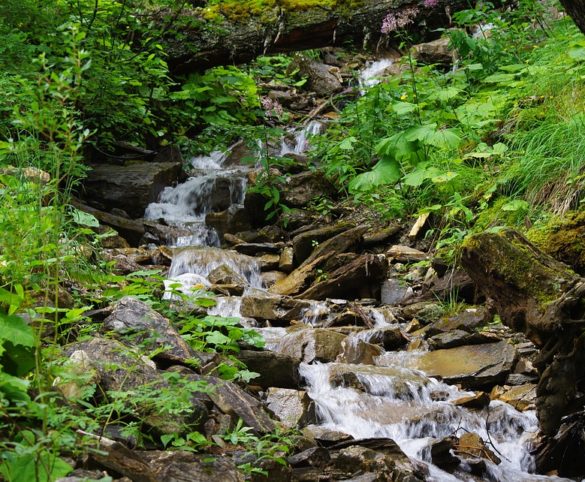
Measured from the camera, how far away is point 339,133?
1106cm

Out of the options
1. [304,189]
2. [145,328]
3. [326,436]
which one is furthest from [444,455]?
[304,189]

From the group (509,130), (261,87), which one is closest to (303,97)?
(261,87)

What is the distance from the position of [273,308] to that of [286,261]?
5.39ft

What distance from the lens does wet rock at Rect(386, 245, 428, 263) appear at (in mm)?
7988

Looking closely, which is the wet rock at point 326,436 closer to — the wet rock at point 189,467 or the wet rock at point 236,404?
the wet rock at point 236,404

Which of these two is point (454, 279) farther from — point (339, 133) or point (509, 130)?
point (339, 133)

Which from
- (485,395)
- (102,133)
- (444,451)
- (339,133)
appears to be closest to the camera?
(444,451)

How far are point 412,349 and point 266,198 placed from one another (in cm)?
453

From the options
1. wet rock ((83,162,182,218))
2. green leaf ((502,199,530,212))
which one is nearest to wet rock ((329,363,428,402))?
green leaf ((502,199,530,212))

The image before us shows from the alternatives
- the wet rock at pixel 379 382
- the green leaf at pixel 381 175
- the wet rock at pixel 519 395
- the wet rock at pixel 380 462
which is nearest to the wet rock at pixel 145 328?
the wet rock at pixel 380 462

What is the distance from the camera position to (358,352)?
5902 mm

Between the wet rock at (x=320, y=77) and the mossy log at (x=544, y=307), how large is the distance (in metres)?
11.4

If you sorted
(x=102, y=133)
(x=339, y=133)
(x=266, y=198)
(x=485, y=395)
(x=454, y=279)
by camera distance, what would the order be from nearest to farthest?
(x=485, y=395) → (x=454, y=279) → (x=102, y=133) → (x=266, y=198) → (x=339, y=133)

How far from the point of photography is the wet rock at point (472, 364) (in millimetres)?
5285
